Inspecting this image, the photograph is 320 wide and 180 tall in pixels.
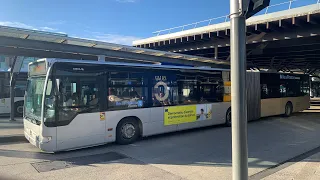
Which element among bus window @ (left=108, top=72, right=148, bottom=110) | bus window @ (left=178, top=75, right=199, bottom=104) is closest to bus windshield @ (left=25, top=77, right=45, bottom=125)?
bus window @ (left=108, top=72, right=148, bottom=110)

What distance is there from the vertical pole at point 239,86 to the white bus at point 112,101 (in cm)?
534

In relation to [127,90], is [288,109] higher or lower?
lower

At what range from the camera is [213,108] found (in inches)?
469

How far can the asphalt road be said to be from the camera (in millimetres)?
5711

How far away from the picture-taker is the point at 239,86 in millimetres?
3422

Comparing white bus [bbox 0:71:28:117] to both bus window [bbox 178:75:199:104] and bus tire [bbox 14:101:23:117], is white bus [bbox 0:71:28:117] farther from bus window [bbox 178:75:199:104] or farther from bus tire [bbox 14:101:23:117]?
bus window [bbox 178:75:199:104]

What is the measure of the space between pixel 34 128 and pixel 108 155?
7.44 feet

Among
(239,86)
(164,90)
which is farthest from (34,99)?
(239,86)

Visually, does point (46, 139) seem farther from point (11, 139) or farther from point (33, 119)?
point (11, 139)

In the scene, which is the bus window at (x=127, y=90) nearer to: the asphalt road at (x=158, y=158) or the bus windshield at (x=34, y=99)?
the asphalt road at (x=158, y=158)

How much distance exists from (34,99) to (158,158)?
409cm

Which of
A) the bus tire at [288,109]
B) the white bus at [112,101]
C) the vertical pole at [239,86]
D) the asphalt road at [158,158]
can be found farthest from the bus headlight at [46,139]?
the bus tire at [288,109]

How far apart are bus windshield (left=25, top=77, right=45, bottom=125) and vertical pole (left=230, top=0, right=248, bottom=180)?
578cm

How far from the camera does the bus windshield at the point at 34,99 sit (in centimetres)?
747
